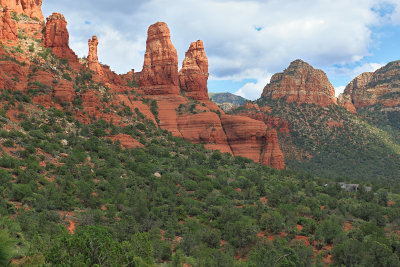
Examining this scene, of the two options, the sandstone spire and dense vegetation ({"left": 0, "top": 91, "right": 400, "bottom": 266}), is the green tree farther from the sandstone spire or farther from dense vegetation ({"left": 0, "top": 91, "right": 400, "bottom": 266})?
the sandstone spire

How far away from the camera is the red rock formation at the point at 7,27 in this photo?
47834 millimetres

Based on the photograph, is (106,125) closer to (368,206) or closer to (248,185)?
(248,185)

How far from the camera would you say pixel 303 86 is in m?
119

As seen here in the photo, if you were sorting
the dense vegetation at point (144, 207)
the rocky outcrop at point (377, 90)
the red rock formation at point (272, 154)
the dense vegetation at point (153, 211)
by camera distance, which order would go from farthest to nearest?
the rocky outcrop at point (377, 90)
the red rock formation at point (272, 154)
the dense vegetation at point (144, 207)
the dense vegetation at point (153, 211)

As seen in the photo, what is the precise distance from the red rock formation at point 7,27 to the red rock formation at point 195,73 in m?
39.5

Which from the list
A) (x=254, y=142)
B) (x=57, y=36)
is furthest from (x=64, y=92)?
(x=254, y=142)

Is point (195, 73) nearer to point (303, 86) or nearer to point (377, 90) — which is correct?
point (303, 86)

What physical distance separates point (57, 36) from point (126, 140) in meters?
21.8

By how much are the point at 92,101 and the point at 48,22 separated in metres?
16.8

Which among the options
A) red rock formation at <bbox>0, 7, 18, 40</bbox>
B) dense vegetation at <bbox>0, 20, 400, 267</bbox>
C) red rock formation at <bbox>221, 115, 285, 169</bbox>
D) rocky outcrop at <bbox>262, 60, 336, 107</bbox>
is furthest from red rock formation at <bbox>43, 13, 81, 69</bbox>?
rocky outcrop at <bbox>262, 60, 336, 107</bbox>

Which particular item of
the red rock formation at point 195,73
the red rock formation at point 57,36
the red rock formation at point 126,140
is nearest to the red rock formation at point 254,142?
the red rock formation at point 195,73

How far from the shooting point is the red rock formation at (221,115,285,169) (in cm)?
6594

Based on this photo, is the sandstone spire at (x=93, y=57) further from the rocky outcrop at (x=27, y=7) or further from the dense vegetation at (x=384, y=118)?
the dense vegetation at (x=384, y=118)

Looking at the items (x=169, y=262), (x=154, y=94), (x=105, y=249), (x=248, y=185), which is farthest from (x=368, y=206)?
(x=154, y=94)
